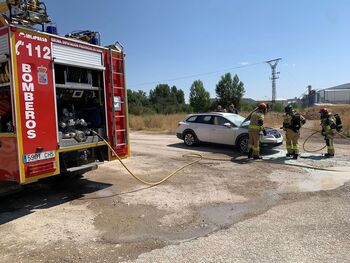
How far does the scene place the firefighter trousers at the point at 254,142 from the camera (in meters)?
10.8

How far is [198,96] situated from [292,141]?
62306mm

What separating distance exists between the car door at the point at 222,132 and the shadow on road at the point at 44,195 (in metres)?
6.00

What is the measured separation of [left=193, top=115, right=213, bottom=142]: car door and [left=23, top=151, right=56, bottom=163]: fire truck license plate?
26.6 ft

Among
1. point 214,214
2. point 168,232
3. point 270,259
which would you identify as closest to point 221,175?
point 214,214

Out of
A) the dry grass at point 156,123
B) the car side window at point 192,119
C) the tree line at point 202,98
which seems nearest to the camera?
the car side window at point 192,119

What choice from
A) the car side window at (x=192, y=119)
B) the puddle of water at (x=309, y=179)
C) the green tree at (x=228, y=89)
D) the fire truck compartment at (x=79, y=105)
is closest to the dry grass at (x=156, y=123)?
the car side window at (x=192, y=119)

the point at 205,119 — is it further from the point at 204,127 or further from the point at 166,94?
the point at 166,94

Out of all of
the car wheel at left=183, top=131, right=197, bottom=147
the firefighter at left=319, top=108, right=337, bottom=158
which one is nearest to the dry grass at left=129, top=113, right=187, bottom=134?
the car wheel at left=183, top=131, right=197, bottom=147

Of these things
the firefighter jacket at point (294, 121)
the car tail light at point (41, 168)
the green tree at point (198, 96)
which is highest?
the green tree at point (198, 96)

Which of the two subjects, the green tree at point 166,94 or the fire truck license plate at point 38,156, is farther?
the green tree at point 166,94

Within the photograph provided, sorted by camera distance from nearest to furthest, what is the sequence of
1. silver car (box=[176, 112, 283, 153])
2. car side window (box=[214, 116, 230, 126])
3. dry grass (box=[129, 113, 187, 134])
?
silver car (box=[176, 112, 283, 153])
car side window (box=[214, 116, 230, 126])
dry grass (box=[129, 113, 187, 134])

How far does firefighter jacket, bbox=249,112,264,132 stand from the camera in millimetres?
10781

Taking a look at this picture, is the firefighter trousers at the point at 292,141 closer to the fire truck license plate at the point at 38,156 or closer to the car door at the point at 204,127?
the car door at the point at 204,127

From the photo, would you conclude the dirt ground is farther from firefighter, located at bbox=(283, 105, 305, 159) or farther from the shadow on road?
firefighter, located at bbox=(283, 105, 305, 159)
